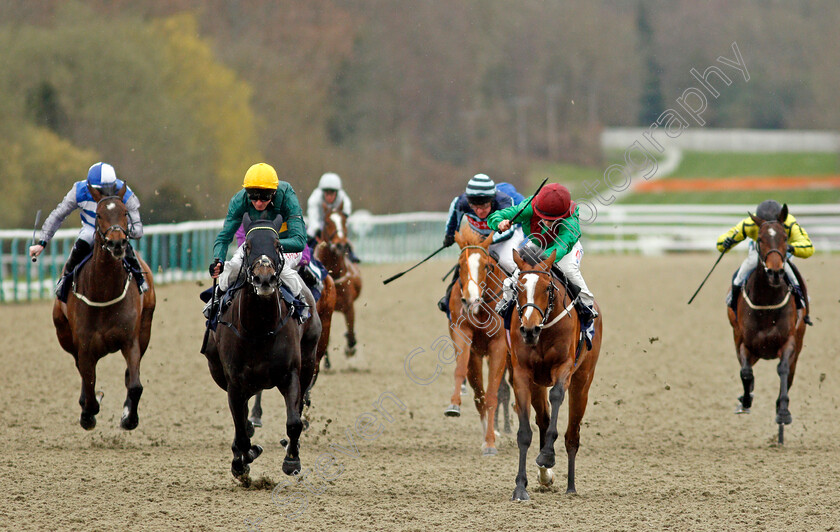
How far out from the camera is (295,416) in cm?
645

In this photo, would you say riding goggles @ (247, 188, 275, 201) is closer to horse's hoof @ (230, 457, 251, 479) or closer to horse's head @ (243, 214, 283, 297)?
horse's head @ (243, 214, 283, 297)

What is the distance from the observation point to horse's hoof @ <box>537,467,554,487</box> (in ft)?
21.5

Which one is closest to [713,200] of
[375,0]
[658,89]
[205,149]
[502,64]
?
[658,89]

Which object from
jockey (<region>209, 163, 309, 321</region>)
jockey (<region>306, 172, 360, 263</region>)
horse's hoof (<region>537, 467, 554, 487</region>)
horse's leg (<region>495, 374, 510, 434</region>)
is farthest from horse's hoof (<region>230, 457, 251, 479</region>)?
jockey (<region>306, 172, 360, 263</region>)

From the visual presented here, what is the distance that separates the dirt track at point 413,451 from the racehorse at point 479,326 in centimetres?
38

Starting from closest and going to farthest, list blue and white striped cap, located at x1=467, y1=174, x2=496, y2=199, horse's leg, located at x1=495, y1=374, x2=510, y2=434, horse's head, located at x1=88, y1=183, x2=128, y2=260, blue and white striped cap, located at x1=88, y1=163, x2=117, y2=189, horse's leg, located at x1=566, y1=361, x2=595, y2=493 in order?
horse's leg, located at x1=566, y1=361, x2=595, y2=493, horse's head, located at x1=88, y1=183, x2=128, y2=260, blue and white striped cap, located at x1=88, y1=163, x2=117, y2=189, blue and white striped cap, located at x1=467, y1=174, x2=496, y2=199, horse's leg, located at x1=495, y1=374, x2=510, y2=434

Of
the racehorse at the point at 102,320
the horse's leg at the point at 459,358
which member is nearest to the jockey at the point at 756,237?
the horse's leg at the point at 459,358

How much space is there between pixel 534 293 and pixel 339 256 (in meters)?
5.26

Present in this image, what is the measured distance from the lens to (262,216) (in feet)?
21.8

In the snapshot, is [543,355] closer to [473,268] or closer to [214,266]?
[473,268]

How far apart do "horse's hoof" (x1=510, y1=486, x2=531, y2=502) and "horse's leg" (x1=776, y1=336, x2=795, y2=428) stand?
9.86 feet

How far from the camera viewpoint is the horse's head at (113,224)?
7.13 metres

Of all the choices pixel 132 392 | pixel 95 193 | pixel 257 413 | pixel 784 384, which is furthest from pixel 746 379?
pixel 95 193

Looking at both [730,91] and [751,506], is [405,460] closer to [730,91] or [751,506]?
[751,506]
